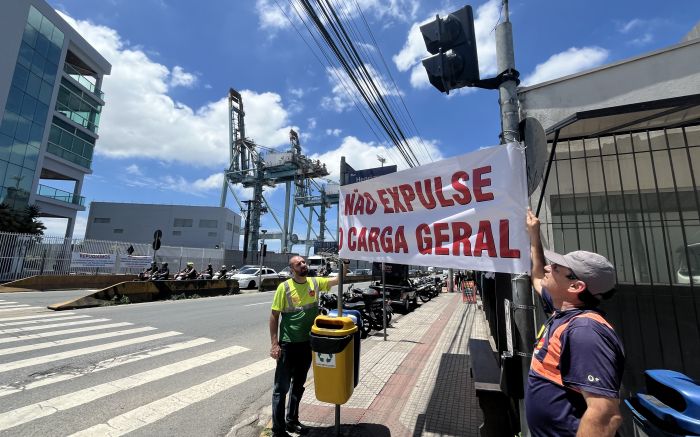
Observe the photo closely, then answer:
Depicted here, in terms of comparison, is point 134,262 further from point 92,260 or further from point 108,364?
point 108,364

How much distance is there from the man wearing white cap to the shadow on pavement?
7.18 ft

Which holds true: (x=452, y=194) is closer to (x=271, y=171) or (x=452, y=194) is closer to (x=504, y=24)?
(x=504, y=24)

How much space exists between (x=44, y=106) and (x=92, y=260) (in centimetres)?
1739

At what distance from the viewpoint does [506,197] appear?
108 inches

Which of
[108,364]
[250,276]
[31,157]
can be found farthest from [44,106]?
[108,364]

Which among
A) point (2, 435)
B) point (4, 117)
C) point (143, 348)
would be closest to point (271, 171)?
point (4, 117)

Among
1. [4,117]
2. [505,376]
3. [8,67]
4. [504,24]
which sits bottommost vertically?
[505,376]

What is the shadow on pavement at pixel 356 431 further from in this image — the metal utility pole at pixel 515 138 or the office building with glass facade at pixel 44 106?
the office building with glass facade at pixel 44 106

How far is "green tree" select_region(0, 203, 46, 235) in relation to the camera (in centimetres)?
2155

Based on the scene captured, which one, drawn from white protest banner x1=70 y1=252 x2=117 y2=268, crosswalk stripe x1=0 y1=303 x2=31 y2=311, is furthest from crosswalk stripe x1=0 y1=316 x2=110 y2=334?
white protest banner x1=70 y1=252 x2=117 y2=268

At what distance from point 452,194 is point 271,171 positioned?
50391 millimetres

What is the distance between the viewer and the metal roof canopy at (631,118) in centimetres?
226

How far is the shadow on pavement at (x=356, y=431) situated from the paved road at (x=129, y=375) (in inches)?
42.7

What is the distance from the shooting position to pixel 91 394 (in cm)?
462
